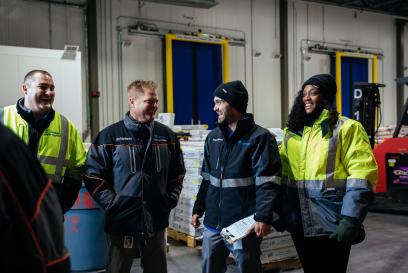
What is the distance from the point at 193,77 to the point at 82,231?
7.20 m

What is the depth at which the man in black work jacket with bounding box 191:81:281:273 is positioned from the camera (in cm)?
265

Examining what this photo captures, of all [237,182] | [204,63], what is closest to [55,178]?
[237,182]

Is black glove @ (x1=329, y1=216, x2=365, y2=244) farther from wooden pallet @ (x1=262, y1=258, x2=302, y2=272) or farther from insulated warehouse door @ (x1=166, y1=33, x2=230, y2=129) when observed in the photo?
insulated warehouse door @ (x1=166, y1=33, x2=230, y2=129)

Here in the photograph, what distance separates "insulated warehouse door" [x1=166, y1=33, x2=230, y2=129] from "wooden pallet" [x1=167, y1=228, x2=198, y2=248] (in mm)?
4895

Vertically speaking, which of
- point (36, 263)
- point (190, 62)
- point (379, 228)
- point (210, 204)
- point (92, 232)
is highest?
point (190, 62)

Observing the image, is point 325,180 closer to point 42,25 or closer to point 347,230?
point 347,230

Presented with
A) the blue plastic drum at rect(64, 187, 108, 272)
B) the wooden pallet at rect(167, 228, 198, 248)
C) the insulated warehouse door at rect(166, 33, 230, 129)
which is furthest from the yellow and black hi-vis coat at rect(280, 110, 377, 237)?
the insulated warehouse door at rect(166, 33, 230, 129)

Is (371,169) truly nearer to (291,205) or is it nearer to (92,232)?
(291,205)

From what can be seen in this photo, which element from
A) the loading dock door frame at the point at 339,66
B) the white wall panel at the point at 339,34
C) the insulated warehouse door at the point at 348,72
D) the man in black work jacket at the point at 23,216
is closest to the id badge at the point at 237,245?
the man in black work jacket at the point at 23,216

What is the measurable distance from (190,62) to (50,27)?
3457 millimetres

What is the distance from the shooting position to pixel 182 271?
15.2ft

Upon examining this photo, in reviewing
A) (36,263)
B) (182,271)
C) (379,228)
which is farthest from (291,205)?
(379,228)

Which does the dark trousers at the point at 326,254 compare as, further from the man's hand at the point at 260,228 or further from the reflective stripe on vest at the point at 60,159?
the reflective stripe on vest at the point at 60,159

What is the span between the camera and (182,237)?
17.9ft
